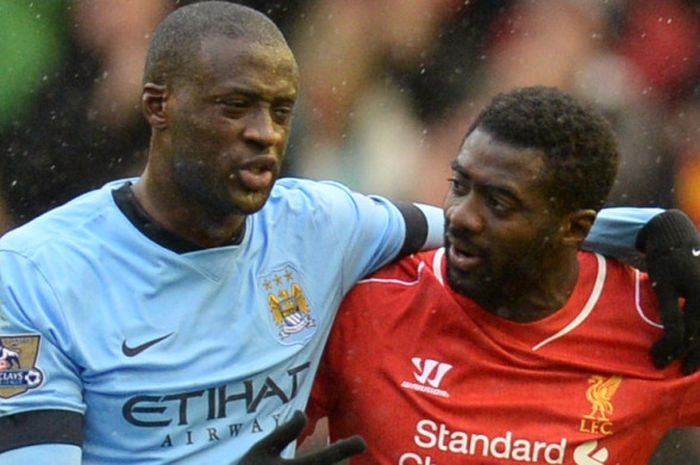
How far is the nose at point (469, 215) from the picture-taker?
3332 millimetres

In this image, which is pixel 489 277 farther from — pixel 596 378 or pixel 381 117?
pixel 381 117

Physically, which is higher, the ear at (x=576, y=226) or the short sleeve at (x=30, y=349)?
the ear at (x=576, y=226)

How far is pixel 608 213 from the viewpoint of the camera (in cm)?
368

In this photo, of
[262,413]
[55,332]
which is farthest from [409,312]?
[55,332]

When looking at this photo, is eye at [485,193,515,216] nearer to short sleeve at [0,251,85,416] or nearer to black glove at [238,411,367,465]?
black glove at [238,411,367,465]

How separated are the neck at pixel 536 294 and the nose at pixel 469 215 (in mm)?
165

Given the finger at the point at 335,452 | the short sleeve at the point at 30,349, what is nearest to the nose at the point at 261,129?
the short sleeve at the point at 30,349

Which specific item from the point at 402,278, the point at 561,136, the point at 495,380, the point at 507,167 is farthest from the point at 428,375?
the point at 561,136

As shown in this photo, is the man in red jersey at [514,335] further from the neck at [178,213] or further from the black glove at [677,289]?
the neck at [178,213]

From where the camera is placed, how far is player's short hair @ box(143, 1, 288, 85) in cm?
328

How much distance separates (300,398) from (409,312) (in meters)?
0.30

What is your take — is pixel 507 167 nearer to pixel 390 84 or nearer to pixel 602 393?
pixel 602 393

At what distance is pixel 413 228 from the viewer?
3623mm

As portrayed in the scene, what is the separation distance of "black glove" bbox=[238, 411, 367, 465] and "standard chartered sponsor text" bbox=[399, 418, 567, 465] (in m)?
0.33
